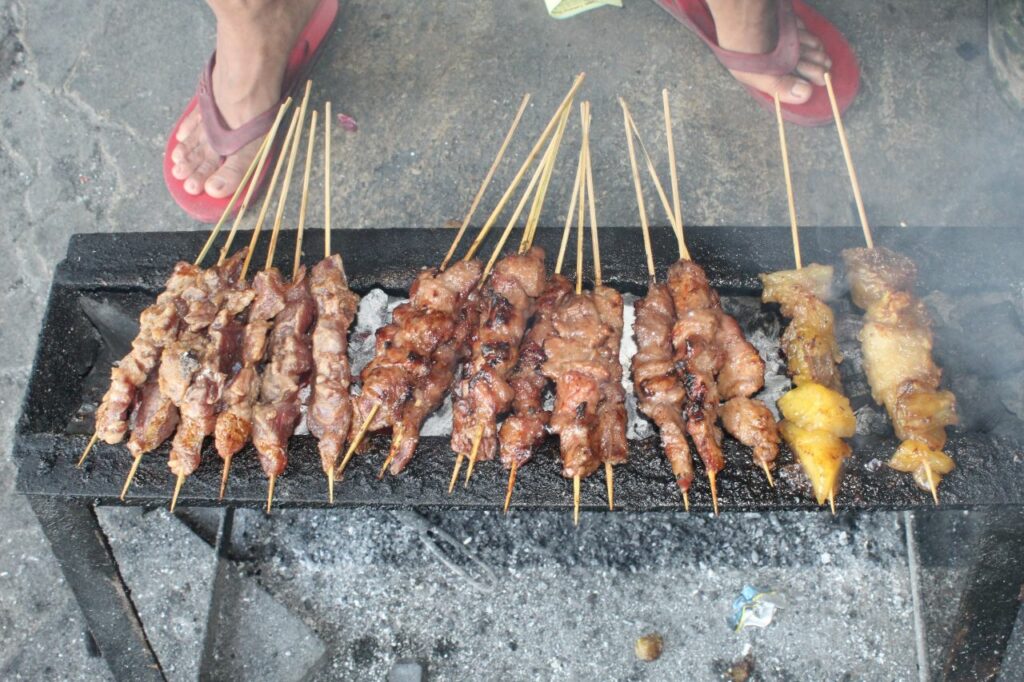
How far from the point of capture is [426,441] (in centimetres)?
311

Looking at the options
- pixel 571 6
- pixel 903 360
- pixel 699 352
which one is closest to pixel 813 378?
pixel 903 360

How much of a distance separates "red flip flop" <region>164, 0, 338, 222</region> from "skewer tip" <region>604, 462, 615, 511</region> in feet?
9.69

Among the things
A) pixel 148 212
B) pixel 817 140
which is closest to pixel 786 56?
pixel 817 140

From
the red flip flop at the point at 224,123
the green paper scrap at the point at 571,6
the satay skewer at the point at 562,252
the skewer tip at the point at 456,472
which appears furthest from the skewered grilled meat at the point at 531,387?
the green paper scrap at the point at 571,6

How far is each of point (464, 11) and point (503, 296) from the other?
3.08 m

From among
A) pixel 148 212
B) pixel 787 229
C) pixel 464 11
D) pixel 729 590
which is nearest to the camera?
pixel 787 229

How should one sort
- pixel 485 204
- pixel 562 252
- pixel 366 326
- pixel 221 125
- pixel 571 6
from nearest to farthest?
pixel 562 252
pixel 366 326
pixel 221 125
pixel 485 204
pixel 571 6

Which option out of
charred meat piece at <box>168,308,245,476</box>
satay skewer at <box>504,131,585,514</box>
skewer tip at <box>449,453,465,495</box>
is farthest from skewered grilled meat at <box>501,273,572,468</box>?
charred meat piece at <box>168,308,245,476</box>

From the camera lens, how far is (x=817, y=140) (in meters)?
4.98

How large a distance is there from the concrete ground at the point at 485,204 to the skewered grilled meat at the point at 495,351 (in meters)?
1.22

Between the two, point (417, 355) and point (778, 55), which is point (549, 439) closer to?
point (417, 355)

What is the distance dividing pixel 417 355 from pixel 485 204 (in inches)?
79.0

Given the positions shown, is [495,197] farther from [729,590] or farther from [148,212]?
[729,590]

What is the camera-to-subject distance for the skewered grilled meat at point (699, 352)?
298cm
